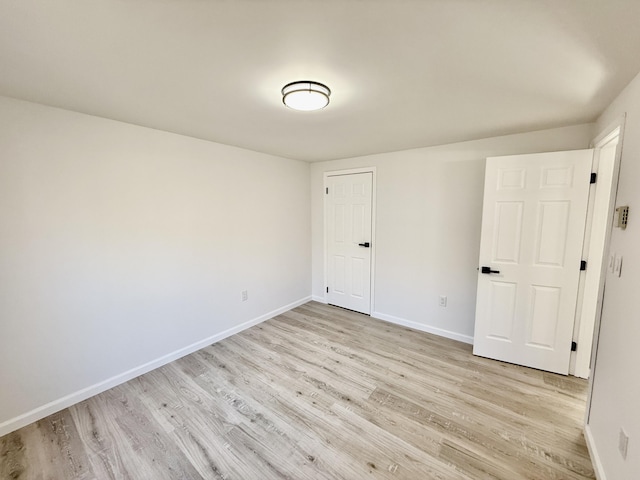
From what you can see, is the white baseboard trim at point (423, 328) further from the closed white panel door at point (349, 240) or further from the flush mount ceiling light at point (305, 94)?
the flush mount ceiling light at point (305, 94)

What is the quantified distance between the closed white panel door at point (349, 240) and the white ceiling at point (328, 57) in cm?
159

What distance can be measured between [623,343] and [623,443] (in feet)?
1.46

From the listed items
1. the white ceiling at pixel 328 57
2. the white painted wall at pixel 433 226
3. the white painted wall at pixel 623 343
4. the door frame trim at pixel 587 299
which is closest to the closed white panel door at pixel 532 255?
the door frame trim at pixel 587 299

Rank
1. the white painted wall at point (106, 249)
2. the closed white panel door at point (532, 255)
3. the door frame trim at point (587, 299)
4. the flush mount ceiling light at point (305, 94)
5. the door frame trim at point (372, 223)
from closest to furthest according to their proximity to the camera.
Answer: the flush mount ceiling light at point (305, 94)
the white painted wall at point (106, 249)
the door frame trim at point (587, 299)
the closed white panel door at point (532, 255)
the door frame trim at point (372, 223)

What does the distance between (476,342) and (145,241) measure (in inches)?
131

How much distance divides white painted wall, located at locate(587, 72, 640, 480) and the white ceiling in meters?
0.40

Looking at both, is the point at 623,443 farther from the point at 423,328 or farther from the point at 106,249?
the point at 106,249

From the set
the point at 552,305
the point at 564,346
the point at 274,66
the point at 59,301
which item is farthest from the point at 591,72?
the point at 59,301

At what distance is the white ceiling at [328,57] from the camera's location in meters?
0.97

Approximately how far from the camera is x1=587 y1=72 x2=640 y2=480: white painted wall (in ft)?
3.87

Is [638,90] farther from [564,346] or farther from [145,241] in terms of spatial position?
[145,241]

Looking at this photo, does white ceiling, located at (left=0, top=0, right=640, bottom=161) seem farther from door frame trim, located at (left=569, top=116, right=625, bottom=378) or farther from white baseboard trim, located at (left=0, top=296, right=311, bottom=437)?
white baseboard trim, located at (left=0, top=296, right=311, bottom=437)

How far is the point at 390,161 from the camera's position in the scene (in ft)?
10.8

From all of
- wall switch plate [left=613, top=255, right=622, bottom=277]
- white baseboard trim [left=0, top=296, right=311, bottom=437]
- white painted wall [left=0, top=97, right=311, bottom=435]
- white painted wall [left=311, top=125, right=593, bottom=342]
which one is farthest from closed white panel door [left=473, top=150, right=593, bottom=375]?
white baseboard trim [left=0, top=296, right=311, bottom=437]
